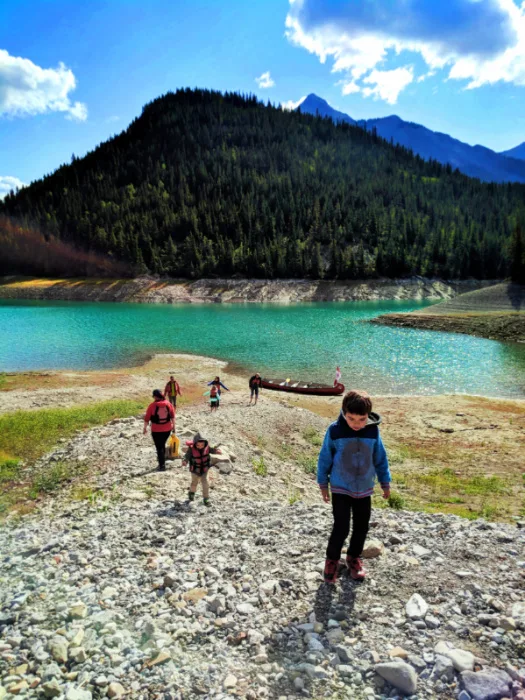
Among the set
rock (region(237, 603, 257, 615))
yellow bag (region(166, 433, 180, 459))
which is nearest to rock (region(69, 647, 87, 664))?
rock (region(237, 603, 257, 615))

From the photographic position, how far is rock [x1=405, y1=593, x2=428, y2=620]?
5.61m

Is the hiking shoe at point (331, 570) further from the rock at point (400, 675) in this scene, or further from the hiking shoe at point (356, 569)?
the rock at point (400, 675)

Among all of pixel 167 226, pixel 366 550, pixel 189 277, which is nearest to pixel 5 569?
pixel 366 550

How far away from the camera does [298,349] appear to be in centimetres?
4938

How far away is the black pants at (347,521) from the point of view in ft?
20.5

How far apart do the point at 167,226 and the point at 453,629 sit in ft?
649

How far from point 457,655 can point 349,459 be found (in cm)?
259

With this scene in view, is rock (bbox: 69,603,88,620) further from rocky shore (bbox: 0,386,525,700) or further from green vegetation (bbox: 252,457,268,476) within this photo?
green vegetation (bbox: 252,457,268,476)

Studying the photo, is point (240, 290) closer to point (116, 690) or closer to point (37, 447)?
point (37, 447)

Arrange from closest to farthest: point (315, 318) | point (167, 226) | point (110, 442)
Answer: point (110, 442), point (315, 318), point (167, 226)

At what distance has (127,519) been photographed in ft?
30.1

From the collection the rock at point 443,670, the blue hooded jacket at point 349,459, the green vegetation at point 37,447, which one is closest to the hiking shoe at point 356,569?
the blue hooded jacket at point 349,459

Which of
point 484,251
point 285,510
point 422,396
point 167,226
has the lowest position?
point 422,396

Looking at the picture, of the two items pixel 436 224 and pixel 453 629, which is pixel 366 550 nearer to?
pixel 453 629
